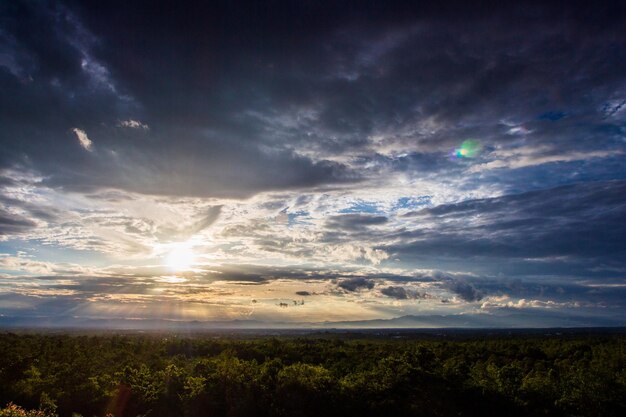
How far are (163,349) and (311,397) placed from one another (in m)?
81.7

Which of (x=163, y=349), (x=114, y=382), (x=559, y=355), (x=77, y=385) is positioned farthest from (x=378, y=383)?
(x=163, y=349)

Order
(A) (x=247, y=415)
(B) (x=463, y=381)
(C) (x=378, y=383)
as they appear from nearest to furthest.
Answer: (A) (x=247, y=415) → (C) (x=378, y=383) → (B) (x=463, y=381)

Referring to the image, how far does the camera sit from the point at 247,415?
36938 mm

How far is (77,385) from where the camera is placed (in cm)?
4503

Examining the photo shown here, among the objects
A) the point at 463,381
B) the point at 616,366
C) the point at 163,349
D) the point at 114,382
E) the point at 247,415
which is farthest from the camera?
the point at 163,349

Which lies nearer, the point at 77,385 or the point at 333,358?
the point at 77,385

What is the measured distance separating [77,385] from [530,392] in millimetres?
43524

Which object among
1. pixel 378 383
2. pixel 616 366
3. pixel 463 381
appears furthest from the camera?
pixel 616 366

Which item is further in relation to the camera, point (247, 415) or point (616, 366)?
point (616, 366)

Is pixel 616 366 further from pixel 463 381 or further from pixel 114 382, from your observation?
pixel 114 382

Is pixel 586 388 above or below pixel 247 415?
above

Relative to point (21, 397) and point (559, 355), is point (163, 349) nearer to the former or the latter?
point (21, 397)

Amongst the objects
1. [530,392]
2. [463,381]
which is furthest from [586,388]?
[463,381]

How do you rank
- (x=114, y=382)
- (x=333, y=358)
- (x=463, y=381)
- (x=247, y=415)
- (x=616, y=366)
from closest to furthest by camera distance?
(x=247, y=415), (x=463, y=381), (x=114, y=382), (x=616, y=366), (x=333, y=358)
